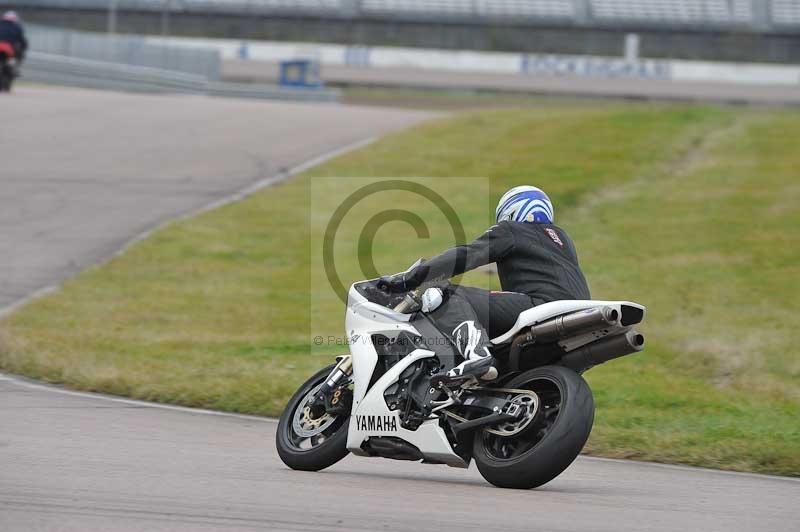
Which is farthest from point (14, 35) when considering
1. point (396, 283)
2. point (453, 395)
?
point (453, 395)

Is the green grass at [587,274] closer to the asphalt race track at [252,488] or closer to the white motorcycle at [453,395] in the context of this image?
the asphalt race track at [252,488]

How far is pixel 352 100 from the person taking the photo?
138ft

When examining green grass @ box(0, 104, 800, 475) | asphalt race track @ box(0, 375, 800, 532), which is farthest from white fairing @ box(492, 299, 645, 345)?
green grass @ box(0, 104, 800, 475)

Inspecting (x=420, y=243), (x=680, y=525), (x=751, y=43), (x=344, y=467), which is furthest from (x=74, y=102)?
(x=751, y=43)

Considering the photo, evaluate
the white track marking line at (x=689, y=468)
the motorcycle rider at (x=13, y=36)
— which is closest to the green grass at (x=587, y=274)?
the white track marking line at (x=689, y=468)

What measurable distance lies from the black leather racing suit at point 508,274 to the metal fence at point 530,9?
148 ft

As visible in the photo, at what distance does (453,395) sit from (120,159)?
53.9 ft

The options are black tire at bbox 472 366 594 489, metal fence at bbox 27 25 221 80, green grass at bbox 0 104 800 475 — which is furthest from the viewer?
metal fence at bbox 27 25 221 80

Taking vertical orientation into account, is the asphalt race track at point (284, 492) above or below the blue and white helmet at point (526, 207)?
below

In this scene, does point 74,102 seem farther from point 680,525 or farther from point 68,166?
point 680,525

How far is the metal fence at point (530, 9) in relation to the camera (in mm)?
50250

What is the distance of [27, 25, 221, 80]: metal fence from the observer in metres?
42.1

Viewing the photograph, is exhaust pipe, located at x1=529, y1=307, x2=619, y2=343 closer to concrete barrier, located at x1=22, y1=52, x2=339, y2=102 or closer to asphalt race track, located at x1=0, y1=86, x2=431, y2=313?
asphalt race track, located at x1=0, y1=86, x2=431, y2=313

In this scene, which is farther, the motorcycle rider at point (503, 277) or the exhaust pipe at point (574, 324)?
the motorcycle rider at point (503, 277)
